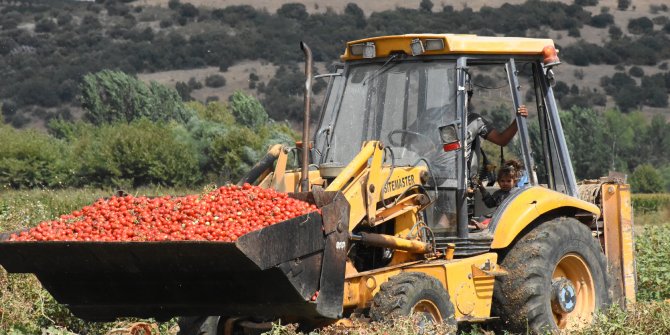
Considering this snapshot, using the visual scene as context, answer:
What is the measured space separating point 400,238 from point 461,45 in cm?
187

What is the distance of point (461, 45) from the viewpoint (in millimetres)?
10820

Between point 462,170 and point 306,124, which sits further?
point 462,170

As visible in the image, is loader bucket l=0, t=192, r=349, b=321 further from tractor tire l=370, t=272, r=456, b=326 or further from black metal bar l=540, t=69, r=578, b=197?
black metal bar l=540, t=69, r=578, b=197

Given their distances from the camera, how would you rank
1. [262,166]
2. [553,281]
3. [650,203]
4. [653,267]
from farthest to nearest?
[650,203] < [653,267] < [553,281] < [262,166]

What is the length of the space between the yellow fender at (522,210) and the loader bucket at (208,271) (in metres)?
1.93

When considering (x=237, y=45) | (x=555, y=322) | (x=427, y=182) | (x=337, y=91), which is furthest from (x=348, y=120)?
(x=237, y=45)

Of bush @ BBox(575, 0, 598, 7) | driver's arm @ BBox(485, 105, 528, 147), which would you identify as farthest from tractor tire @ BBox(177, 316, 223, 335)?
bush @ BBox(575, 0, 598, 7)

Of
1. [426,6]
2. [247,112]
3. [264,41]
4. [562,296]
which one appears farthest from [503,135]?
[426,6]

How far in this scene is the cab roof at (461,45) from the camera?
1081 cm

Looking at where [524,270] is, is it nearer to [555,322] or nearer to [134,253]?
[555,322]

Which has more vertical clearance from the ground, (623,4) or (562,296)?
(562,296)

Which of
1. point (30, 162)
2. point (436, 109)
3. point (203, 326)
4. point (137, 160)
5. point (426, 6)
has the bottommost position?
point (426, 6)

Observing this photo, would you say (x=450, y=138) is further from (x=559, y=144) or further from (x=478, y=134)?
(x=559, y=144)

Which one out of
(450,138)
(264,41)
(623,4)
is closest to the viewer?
(450,138)
